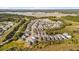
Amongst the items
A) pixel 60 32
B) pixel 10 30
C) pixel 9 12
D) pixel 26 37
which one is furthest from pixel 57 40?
pixel 9 12
